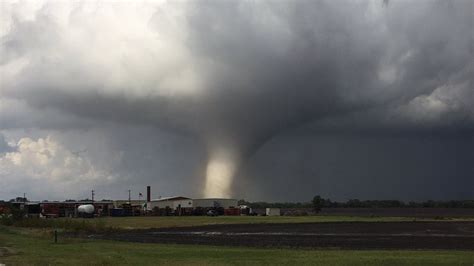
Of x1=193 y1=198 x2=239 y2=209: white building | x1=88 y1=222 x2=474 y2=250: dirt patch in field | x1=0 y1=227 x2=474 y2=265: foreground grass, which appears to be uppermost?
x1=193 y1=198 x2=239 y2=209: white building

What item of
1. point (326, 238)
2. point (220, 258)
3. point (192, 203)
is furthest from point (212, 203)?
point (220, 258)

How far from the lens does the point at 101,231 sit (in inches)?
2923

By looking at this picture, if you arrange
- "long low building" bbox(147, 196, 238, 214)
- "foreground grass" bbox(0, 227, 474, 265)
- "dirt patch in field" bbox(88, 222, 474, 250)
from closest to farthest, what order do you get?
"foreground grass" bbox(0, 227, 474, 265) → "dirt patch in field" bbox(88, 222, 474, 250) → "long low building" bbox(147, 196, 238, 214)

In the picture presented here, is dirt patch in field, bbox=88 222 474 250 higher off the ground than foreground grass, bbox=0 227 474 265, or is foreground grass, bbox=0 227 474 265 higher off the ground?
foreground grass, bbox=0 227 474 265

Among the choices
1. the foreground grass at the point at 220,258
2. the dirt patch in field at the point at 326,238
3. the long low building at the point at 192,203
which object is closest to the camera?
the foreground grass at the point at 220,258

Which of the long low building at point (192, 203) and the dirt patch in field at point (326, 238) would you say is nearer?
the dirt patch in field at point (326, 238)

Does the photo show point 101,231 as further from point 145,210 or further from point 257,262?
point 145,210

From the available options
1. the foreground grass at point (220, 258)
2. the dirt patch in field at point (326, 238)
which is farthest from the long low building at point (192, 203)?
the foreground grass at point (220, 258)

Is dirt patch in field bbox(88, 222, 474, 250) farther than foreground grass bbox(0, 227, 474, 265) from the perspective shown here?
Yes

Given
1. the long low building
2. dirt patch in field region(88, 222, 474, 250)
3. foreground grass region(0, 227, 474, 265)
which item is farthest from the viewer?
the long low building

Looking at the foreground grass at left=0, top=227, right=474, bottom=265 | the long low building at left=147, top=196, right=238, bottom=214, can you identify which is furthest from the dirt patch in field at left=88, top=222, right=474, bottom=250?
the long low building at left=147, top=196, right=238, bottom=214

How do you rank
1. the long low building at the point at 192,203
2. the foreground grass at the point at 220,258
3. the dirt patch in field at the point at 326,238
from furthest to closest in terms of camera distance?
1. the long low building at the point at 192,203
2. the dirt patch in field at the point at 326,238
3. the foreground grass at the point at 220,258

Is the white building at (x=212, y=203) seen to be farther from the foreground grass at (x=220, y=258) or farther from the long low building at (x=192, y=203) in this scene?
the foreground grass at (x=220, y=258)

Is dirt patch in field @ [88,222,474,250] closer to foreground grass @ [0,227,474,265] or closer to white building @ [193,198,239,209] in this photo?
foreground grass @ [0,227,474,265]
